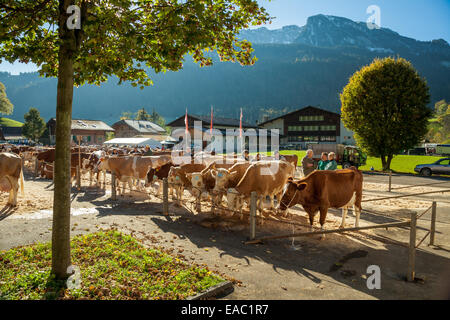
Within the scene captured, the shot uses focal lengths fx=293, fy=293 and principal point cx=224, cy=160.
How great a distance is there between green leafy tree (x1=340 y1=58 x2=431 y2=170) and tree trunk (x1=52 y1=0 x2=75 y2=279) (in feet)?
99.2

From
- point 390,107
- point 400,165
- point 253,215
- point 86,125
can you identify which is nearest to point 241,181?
point 253,215

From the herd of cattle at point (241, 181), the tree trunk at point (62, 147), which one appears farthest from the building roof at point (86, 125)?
the tree trunk at point (62, 147)

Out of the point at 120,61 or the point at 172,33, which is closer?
the point at 172,33

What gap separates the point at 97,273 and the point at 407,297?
18.4 ft

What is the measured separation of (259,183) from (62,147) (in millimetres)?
6832

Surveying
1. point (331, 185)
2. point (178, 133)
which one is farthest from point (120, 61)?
point (178, 133)

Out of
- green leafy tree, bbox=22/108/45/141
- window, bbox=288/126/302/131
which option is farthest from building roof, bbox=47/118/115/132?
window, bbox=288/126/302/131

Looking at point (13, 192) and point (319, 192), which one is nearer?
point (319, 192)

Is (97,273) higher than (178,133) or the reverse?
the reverse

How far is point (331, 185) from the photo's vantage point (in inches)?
336

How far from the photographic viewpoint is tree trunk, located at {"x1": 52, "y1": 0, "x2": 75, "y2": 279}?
15.9 ft

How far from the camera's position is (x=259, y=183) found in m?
10.4

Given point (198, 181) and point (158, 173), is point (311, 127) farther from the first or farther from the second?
point (198, 181)
